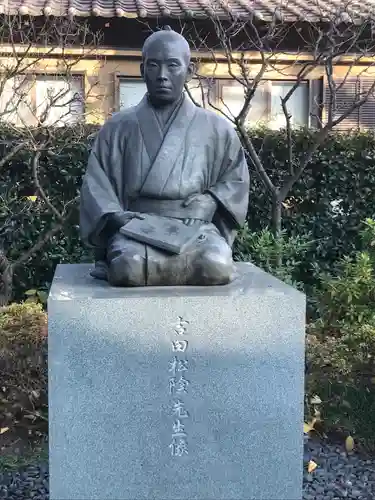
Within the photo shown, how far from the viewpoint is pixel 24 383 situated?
3.86 metres

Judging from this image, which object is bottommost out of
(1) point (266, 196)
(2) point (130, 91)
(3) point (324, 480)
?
(3) point (324, 480)

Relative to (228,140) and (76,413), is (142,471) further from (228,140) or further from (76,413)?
(228,140)

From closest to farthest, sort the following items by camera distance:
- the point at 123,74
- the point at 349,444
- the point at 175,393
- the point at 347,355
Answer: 1. the point at 175,393
2. the point at 349,444
3. the point at 347,355
4. the point at 123,74

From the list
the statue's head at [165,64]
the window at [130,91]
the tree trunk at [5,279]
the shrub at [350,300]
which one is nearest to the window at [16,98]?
the window at [130,91]

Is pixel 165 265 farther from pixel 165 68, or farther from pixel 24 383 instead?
pixel 24 383

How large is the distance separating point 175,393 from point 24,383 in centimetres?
166

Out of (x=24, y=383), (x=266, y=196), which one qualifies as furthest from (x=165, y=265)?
(x=266, y=196)

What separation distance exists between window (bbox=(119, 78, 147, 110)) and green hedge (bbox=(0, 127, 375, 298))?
2.18 m

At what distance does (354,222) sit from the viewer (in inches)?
237

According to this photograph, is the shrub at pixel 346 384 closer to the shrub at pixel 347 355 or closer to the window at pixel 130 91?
the shrub at pixel 347 355

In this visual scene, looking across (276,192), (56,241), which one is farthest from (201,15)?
(56,241)

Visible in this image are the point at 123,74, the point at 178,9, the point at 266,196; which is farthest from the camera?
the point at 123,74

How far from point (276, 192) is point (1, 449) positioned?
3.11 metres

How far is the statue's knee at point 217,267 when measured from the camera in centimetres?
265
